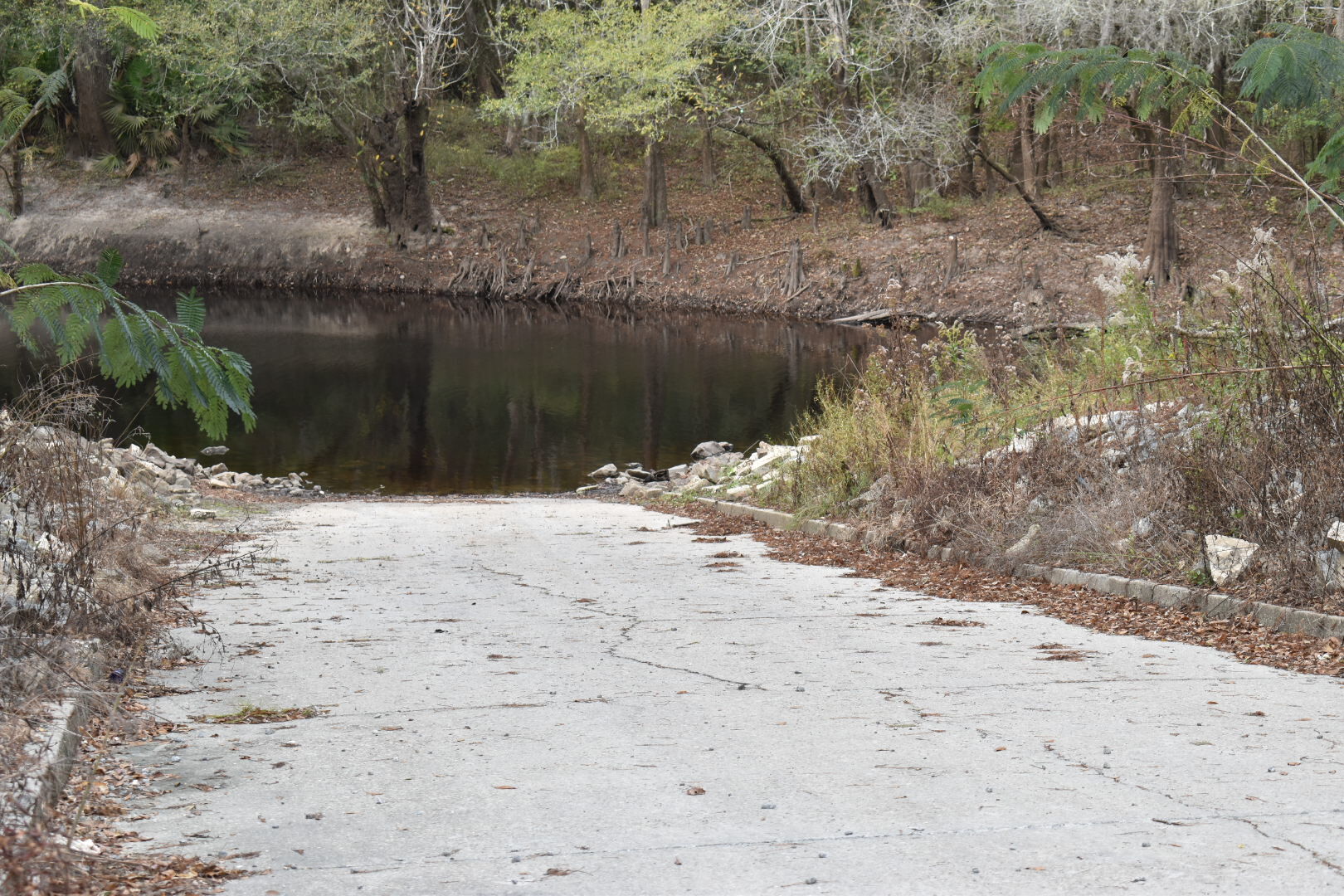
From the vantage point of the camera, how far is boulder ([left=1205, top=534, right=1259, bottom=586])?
8.35m

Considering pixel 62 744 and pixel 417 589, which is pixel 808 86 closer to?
pixel 417 589

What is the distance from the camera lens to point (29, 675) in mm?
5434

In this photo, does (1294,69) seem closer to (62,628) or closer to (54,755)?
(62,628)

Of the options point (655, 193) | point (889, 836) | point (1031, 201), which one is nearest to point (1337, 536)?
point (889, 836)

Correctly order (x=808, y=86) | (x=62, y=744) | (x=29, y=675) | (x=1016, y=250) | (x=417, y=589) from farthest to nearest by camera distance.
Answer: (x=808, y=86)
(x=1016, y=250)
(x=417, y=589)
(x=29, y=675)
(x=62, y=744)

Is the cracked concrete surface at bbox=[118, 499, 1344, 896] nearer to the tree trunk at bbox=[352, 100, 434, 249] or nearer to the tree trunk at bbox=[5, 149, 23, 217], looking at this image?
the tree trunk at bbox=[352, 100, 434, 249]

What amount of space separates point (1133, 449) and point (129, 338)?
6904 millimetres

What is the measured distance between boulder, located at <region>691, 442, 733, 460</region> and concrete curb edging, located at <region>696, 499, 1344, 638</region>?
1094cm

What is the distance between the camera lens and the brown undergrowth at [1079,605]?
7367mm

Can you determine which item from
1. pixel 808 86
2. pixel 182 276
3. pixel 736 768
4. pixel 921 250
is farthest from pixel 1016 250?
pixel 736 768

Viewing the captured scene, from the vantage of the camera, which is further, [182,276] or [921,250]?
[182,276]

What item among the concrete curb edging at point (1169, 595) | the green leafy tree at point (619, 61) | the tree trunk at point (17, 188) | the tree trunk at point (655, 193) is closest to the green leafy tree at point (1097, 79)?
the concrete curb edging at point (1169, 595)

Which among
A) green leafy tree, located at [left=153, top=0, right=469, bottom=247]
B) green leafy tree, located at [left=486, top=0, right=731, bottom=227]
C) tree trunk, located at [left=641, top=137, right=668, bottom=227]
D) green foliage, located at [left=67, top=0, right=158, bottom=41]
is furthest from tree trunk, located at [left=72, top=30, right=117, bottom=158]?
green foliage, located at [left=67, top=0, right=158, bottom=41]

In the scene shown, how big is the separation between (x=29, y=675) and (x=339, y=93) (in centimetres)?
4275
